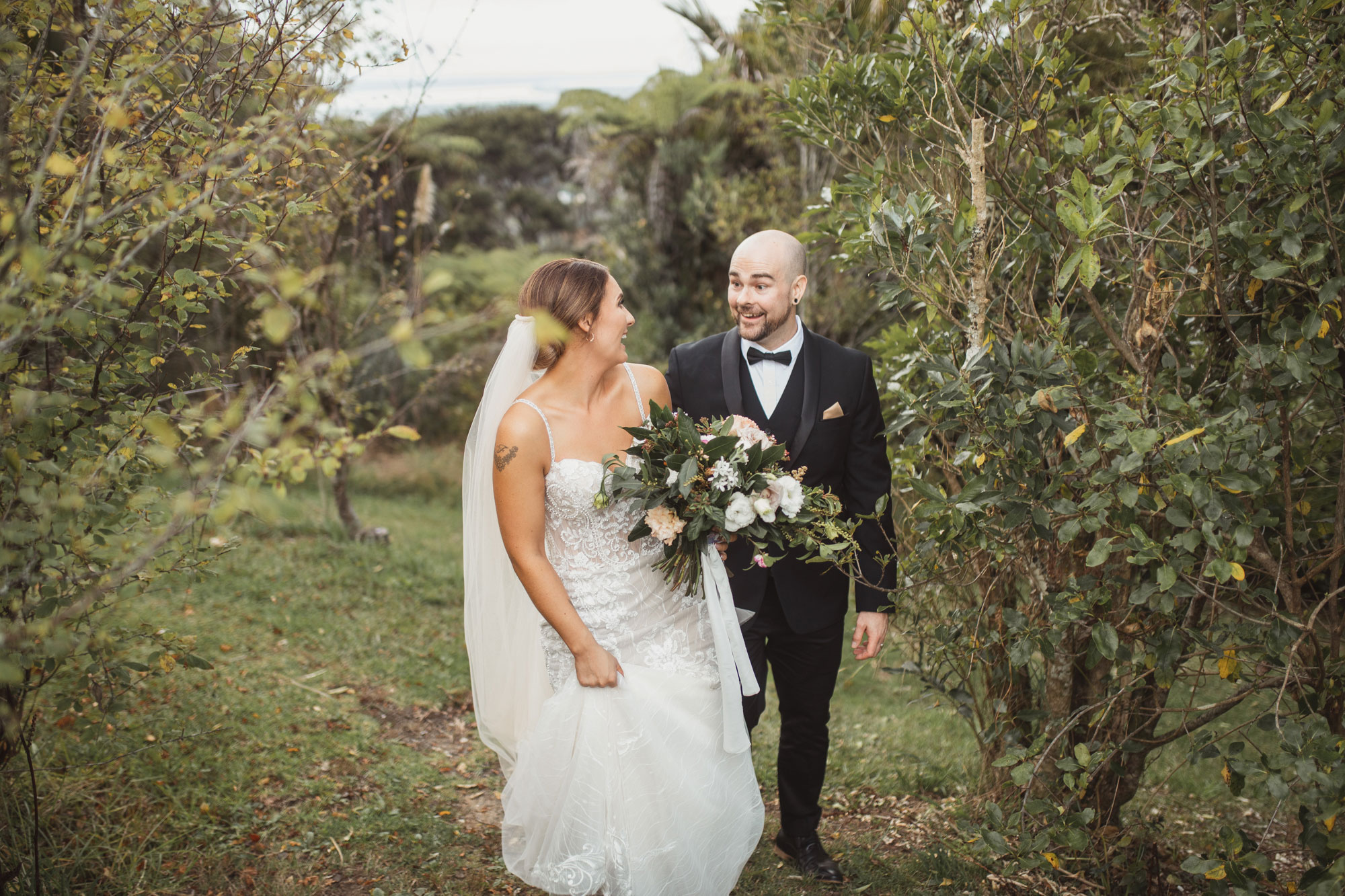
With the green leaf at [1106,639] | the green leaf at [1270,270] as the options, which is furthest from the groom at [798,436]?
the green leaf at [1270,270]

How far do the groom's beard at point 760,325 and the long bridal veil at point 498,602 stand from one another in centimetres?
82

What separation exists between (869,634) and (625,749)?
45.4 inches

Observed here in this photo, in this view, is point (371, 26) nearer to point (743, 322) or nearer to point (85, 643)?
point (743, 322)

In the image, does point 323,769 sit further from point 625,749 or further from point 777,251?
point 777,251

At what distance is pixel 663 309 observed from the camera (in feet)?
39.6

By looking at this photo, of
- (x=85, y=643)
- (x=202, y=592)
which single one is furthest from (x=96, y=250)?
(x=202, y=592)

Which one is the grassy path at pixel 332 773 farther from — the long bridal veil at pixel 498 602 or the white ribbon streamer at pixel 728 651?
the white ribbon streamer at pixel 728 651

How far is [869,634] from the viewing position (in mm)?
3438

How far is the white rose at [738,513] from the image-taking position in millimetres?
2738

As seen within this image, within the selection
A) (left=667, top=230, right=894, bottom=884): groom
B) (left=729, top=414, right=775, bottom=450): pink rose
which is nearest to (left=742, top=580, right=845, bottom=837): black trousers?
(left=667, top=230, right=894, bottom=884): groom

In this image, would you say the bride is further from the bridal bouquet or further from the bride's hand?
the bridal bouquet

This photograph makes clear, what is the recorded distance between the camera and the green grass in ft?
11.2

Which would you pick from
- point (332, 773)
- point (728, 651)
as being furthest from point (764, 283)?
point (332, 773)

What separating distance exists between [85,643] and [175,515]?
45.8 inches
